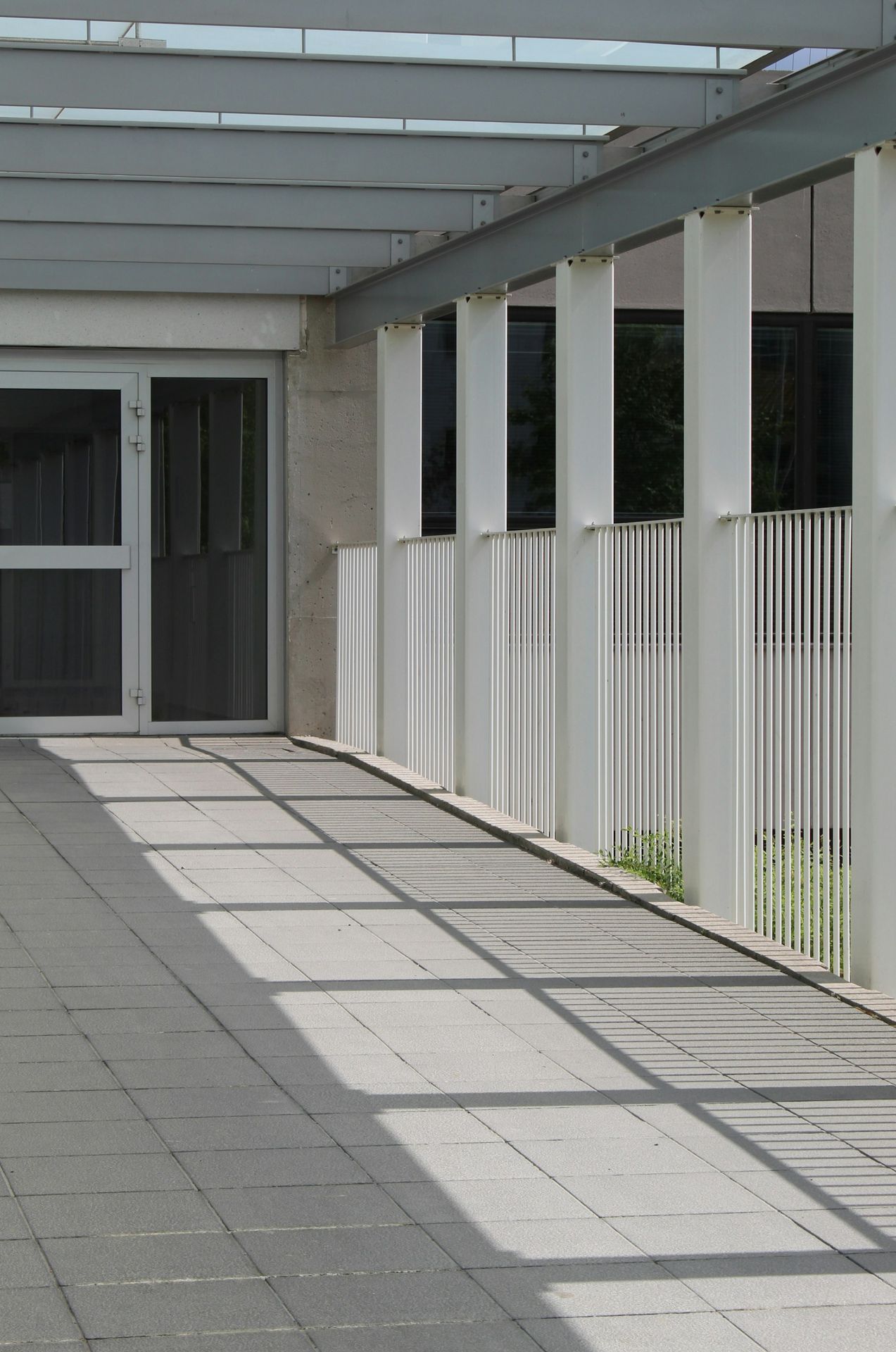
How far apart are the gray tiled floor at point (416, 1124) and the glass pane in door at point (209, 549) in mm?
5210

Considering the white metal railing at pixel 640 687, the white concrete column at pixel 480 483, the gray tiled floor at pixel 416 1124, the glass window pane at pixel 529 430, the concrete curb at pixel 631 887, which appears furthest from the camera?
the glass window pane at pixel 529 430

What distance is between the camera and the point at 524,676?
9633 millimetres

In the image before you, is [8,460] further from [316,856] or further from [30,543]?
[316,856]

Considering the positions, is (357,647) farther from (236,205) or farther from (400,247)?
(236,205)

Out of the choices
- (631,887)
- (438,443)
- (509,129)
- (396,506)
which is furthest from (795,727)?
(438,443)

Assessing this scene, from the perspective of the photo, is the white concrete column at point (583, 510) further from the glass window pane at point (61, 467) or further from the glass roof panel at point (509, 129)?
the glass window pane at point (61, 467)

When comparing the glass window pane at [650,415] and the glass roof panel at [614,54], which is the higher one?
the glass roof panel at [614,54]

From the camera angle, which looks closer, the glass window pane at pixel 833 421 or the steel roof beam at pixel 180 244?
the steel roof beam at pixel 180 244

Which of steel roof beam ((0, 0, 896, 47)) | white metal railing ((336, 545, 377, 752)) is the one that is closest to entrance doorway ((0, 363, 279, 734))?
white metal railing ((336, 545, 377, 752))

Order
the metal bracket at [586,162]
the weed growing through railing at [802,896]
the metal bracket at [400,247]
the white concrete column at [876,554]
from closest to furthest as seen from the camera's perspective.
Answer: the white concrete column at [876,554]
the weed growing through railing at [802,896]
the metal bracket at [586,162]
the metal bracket at [400,247]

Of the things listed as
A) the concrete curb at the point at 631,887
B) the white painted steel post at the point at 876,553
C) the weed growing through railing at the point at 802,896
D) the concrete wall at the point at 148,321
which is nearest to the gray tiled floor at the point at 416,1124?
the concrete curb at the point at 631,887

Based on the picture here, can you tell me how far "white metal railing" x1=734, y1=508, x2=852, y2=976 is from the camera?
6422 mm

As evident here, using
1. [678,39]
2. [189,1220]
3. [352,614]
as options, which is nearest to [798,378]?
[352,614]

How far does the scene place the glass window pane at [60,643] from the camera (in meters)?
13.1
